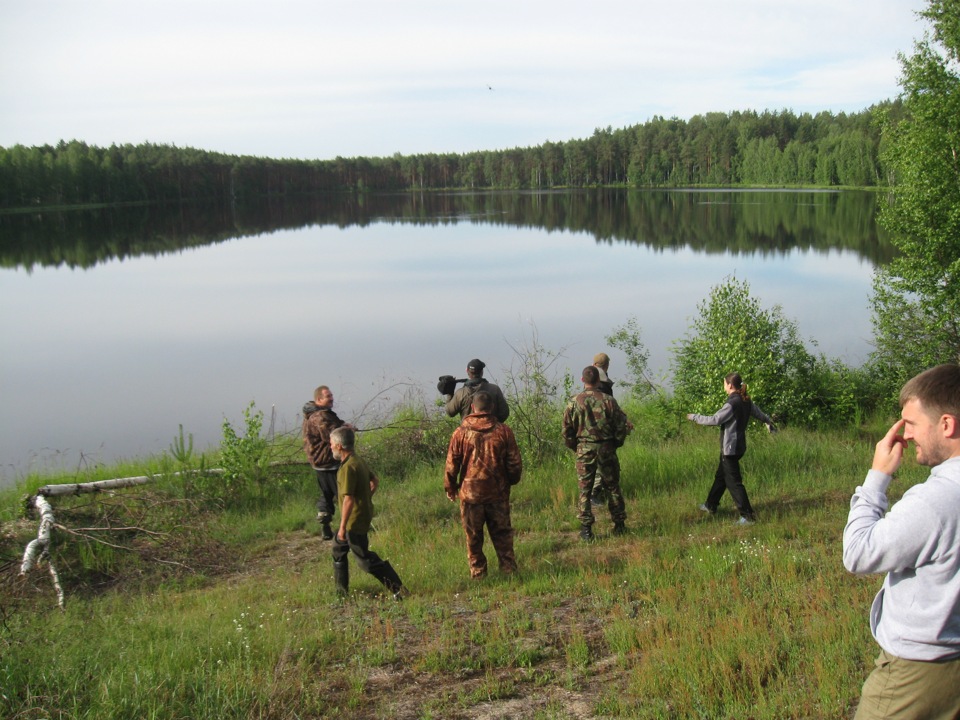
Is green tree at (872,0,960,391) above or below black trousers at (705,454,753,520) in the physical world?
above

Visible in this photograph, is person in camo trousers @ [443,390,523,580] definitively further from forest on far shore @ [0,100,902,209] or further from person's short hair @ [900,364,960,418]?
forest on far shore @ [0,100,902,209]

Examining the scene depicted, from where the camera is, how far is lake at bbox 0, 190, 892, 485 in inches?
758

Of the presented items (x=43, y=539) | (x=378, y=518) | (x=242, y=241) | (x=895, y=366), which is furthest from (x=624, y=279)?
(x=242, y=241)

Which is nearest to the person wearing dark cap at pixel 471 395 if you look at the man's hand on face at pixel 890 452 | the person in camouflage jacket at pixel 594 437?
the person in camouflage jacket at pixel 594 437

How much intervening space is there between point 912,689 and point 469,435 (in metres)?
4.54

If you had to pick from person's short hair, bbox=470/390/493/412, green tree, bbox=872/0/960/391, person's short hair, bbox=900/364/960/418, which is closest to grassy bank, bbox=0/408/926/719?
person's short hair, bbox=470/390/493/412

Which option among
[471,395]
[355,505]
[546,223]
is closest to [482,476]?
[355,505]

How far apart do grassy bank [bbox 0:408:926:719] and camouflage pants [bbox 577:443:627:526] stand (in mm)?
331

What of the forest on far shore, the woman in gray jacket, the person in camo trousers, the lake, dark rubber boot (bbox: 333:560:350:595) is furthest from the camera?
the forest on far shore

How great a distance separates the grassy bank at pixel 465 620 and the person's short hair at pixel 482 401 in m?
1.49

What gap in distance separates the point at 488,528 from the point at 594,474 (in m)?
1.45

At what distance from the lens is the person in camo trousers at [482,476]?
22.6ft

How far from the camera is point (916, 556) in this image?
8.50 ft

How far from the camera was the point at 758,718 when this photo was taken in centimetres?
414
